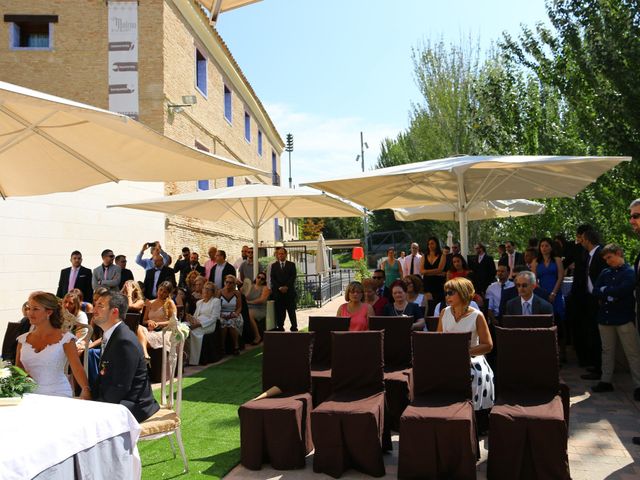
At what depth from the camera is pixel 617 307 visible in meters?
6.45

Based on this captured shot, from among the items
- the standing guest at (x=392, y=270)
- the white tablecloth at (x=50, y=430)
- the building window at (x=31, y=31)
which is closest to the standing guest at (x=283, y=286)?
the standing guest at (x=392, y=270)

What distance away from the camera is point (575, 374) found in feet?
25.2

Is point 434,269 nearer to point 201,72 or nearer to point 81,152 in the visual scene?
point 81,152

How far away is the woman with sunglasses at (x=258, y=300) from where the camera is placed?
440 inches

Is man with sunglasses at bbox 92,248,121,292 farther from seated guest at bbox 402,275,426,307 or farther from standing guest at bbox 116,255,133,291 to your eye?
seated guest at bbox 402,275,426,307

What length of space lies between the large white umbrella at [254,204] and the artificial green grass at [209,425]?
304 cm

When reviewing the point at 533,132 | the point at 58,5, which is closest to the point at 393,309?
the point at 533,132

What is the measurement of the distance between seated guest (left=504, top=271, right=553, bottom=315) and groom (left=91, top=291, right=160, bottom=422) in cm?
431

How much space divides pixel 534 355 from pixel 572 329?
4.26m

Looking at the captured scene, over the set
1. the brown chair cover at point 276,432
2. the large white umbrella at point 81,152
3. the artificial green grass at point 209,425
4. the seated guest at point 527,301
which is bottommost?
the artificial green grass at point 209,425

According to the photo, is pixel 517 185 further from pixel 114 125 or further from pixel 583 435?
pixel 114 125

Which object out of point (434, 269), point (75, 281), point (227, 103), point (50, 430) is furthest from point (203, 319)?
point (227, 103)

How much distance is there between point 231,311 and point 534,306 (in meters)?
5.38

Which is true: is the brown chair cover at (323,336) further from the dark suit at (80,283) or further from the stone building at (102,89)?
the stone building at (102,89)
